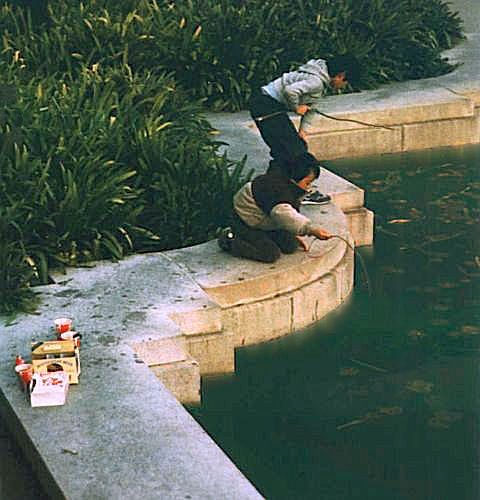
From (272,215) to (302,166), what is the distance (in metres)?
0.34

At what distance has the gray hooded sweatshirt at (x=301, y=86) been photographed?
9.07m

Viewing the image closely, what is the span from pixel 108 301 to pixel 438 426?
78.3 inches

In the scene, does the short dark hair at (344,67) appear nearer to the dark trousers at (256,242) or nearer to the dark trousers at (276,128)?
the dark trousers at (276,128)

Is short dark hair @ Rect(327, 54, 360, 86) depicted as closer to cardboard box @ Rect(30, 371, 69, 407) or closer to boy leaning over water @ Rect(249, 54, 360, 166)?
boy leaning over water @ Rect(249, 54, 360, 166)

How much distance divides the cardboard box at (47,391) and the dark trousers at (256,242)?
6.78 ft

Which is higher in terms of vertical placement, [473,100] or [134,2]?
[134,2]

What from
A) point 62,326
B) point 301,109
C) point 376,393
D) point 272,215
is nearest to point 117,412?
point 62,326

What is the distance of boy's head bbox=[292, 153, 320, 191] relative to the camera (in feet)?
25.3

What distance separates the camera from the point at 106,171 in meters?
8.54

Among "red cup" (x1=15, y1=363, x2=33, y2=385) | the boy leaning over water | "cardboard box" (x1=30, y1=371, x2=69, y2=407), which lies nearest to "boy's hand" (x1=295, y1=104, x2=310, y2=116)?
the boy leaning over water

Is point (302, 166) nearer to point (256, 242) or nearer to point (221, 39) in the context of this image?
point (256, 242)

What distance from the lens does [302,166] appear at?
771 centimetres

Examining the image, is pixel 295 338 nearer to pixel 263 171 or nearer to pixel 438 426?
pixel 438 426

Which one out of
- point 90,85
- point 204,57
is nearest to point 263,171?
point 90,85
